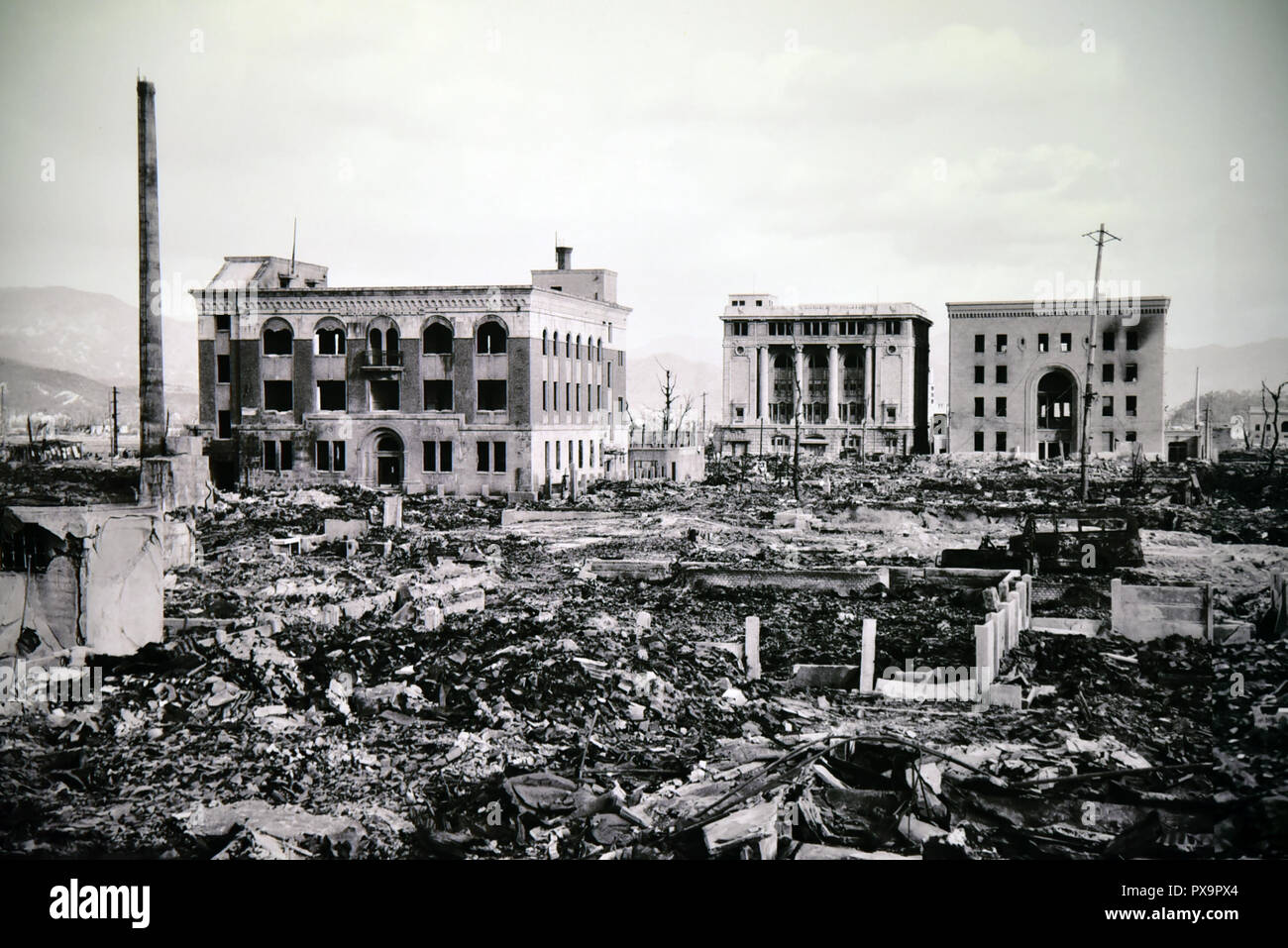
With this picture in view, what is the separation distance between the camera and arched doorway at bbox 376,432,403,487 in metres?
33.1

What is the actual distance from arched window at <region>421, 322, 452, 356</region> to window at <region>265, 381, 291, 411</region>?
481 centimetres

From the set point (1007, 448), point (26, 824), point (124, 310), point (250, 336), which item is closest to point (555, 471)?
point (250, 336)

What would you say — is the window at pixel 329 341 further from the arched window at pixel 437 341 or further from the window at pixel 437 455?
the window at pixel 437 455

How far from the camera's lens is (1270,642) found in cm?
1198

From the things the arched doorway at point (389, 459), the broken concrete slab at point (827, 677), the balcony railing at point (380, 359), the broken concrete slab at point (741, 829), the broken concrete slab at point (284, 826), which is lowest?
the broken concrete slab at point (284, 826)

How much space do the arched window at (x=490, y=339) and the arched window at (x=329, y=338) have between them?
4711mm

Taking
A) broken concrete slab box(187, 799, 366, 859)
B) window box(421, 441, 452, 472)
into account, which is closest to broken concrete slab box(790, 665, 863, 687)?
broken concrete slab box(187, 799, 366, 859)

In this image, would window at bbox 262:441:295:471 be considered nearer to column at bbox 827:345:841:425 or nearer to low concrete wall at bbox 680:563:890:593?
low concrete wall at bbox 680:563:890:593

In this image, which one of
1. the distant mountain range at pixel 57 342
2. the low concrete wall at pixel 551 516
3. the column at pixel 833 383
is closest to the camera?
the distant mountain range at pixel 57 342

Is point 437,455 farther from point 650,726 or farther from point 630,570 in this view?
point 650,726

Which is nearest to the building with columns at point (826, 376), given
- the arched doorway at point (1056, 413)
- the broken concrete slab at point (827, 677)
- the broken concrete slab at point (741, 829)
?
the arched doorway at point (1056, 413)

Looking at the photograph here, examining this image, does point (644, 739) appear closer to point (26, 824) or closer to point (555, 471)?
point (26, 824)

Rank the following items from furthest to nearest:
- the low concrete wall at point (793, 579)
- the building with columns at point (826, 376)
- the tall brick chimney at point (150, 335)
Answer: the building with columns at point (826, 376) → the tall brick chimney at point (150, 335) → the low concrete wall at point (793, 579)

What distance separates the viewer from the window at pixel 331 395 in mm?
33062
